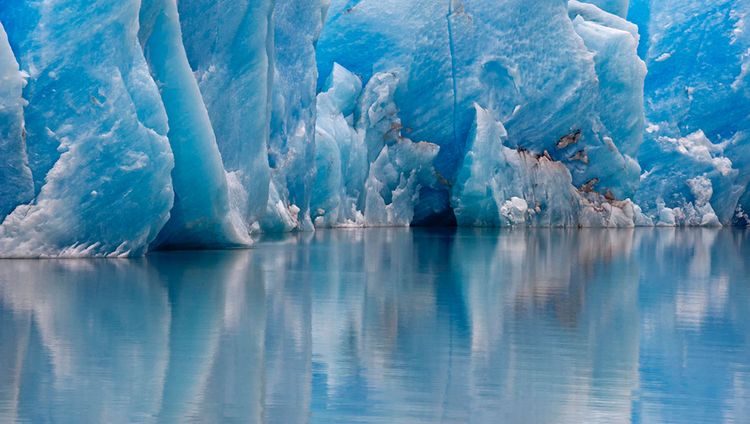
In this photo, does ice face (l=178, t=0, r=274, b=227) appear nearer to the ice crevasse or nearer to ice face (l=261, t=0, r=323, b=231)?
the ice crevasse

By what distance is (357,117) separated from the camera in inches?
752

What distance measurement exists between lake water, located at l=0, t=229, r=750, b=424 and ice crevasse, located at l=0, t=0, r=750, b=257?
84 centimetres

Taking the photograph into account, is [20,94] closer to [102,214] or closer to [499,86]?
[102,214]

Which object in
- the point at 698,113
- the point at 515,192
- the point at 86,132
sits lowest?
the point at 515,192

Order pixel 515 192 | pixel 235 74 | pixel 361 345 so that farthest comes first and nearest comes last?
pixel 515 192
pixel 235 74
pixel 361 345

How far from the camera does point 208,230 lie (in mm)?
10039

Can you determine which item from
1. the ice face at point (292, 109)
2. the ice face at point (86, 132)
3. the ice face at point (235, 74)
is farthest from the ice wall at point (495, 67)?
the ice face at point (86, 132)

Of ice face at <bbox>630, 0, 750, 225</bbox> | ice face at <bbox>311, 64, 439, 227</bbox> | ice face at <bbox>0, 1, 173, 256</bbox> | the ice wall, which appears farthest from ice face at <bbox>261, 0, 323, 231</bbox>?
ice face at <bbox>630, 0, 750, 225</bbox>

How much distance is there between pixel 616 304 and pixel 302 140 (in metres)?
9.02

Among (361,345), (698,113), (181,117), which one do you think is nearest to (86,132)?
(181,117)

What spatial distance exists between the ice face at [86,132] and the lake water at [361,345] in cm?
35

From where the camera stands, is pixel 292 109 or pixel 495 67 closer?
pixel 292 109

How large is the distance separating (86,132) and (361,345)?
4.39 meters

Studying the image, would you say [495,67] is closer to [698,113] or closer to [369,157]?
[369,157]
